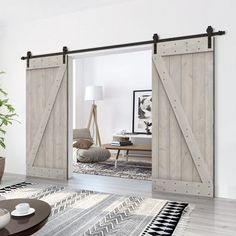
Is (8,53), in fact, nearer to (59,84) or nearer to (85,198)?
(59,84)

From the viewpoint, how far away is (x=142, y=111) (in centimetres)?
748

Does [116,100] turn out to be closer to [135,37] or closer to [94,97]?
[94,97]

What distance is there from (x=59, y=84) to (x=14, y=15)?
145 centimetres

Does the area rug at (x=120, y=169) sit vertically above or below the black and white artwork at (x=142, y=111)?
below

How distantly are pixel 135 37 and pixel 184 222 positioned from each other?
268cm

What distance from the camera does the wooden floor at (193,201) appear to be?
2.62 m

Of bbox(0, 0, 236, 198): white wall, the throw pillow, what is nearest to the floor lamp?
the throw pillow

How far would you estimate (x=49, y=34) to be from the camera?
488 centimetres

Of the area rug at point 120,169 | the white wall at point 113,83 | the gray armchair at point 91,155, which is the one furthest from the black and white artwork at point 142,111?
the gray armchair at point 91,155

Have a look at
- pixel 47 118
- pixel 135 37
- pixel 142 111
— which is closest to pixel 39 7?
pixel 135 37

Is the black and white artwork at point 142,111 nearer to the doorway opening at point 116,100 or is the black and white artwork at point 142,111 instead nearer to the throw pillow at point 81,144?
the doorway opening at point 116,100

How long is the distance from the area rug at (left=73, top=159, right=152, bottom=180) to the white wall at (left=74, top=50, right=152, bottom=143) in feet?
5.62

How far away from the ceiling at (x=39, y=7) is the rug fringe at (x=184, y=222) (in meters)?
3.08

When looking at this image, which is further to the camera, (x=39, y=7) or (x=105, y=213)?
(x=39, y=7)
